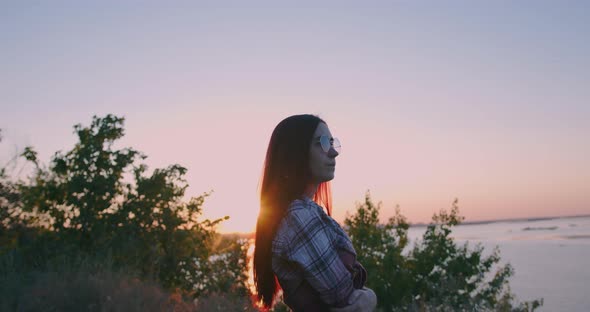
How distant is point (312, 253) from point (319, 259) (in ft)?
0.12

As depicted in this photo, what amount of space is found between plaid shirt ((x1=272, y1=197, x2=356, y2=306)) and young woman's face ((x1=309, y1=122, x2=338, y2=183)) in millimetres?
159

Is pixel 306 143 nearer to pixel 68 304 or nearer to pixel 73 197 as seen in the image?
pixel 68 304

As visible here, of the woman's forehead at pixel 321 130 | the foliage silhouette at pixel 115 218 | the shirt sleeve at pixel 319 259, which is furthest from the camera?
the foliage silhouette at pixel 115 218

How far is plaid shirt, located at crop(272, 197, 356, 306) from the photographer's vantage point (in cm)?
212

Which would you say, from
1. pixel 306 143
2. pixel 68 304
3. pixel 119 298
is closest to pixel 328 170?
pixel 306 143

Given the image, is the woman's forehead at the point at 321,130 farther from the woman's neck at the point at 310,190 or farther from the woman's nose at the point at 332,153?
the woman's neck at the point at 310,190

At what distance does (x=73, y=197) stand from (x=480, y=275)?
9.36 metres

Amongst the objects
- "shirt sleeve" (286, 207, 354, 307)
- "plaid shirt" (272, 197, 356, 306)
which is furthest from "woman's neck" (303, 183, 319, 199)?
"shirt sleeve" (286, 207, 354, 307)

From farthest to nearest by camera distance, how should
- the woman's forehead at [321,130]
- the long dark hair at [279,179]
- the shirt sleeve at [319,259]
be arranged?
the woman's forehead at [321,130]
the long dark hair at [279,179]
the shirt sleeve at [319,259]

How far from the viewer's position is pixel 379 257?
1316 cm

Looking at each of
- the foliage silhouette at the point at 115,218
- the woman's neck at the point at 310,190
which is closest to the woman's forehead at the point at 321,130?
the woman's neck at the point at 310,190

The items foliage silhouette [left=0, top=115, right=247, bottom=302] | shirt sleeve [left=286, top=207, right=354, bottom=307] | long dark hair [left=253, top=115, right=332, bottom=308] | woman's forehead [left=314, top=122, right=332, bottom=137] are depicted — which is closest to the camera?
shirt sleeve [left=286, top=207, right=354, bottom=307]

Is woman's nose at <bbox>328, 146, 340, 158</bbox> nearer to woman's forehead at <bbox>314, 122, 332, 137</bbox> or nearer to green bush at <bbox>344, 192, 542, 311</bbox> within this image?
woman's forehead at <bbox>314, 122, 332, 137</bbox>

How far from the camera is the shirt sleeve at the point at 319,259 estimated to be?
211 cm
